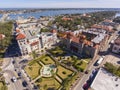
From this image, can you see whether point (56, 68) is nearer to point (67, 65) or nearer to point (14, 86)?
point (67, 65)

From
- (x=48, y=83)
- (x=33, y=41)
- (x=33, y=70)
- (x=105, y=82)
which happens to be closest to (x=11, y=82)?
(x=33, y=70)

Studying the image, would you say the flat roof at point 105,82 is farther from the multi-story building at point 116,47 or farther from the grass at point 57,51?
the multi-story building at point 116,47

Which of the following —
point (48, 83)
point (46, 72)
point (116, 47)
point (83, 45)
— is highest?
point (83, 45)

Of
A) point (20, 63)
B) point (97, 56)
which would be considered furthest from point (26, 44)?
point (97, 56)

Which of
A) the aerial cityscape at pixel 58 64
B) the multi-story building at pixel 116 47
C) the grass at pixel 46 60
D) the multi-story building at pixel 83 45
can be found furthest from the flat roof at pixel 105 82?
the multi-story building at pixel 116 47

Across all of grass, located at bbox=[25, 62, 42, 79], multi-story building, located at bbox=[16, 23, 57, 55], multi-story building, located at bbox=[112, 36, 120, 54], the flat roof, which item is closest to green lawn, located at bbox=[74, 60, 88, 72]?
the flat roof

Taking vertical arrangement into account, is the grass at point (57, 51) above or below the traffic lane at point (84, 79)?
above

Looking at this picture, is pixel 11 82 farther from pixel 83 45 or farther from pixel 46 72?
pixel 83 45

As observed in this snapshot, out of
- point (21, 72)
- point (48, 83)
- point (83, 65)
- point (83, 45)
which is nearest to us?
point (48, 83)
